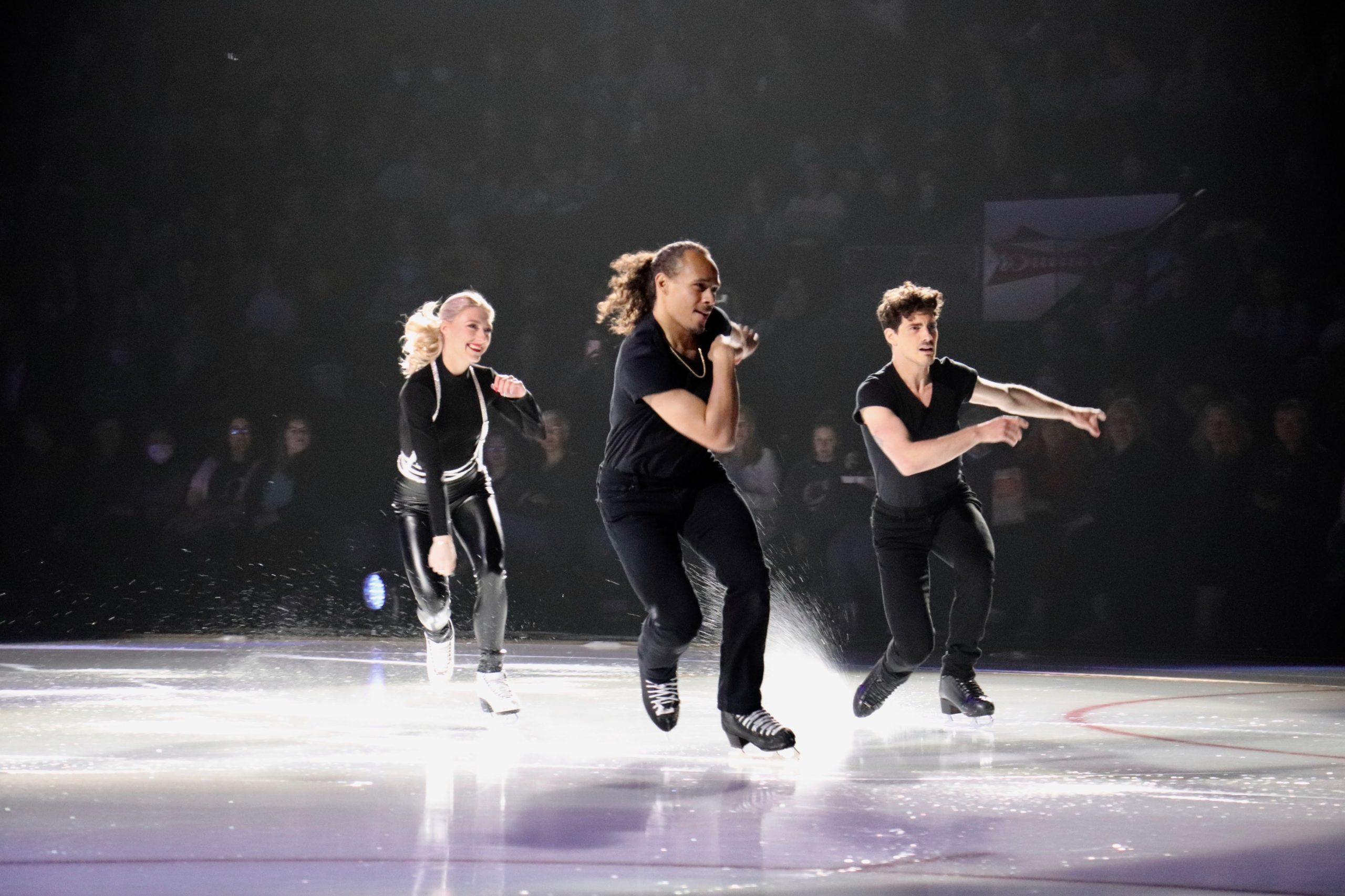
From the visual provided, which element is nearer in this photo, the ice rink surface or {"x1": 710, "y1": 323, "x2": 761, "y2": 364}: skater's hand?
the ice rink surface

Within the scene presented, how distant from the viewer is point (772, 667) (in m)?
8.17

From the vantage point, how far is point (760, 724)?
15.2ft

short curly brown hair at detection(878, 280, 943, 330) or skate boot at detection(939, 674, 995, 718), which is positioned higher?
short curly brown hair at detection(878, 280, 943, 330)

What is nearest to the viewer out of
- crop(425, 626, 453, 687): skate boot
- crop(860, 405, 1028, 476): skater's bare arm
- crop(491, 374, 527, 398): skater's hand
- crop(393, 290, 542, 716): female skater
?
crop(860, 405, 1028, 476): skater's bare arm

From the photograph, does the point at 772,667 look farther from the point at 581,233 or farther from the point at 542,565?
the point at 581,233

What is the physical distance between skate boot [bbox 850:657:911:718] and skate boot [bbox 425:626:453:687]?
1689 mm

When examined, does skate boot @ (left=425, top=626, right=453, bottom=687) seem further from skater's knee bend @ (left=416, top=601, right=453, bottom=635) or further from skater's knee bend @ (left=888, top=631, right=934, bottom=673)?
skater's knee bend @ (left=888, top=631, right=934, bottom=673)

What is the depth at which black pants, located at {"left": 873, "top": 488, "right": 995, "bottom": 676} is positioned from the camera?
5.50m

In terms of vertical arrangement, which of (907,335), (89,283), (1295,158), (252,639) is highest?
(1295,158)

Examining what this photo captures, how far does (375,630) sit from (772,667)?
11.6 feet

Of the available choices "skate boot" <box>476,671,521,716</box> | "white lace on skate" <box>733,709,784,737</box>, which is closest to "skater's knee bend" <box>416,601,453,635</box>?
"skate boot" <box>476,671,521,716</box>

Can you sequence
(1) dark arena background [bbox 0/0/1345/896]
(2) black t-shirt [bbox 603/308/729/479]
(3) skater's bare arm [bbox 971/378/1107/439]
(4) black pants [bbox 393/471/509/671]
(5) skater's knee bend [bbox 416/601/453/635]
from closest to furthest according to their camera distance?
1. (2) black t-shirt [bbox 603/308/729/479]
2. (3) skater's bare arm [bbox 971/378/1107/439]
3. (4) black pants [bbox 393/471/509/671]
4. (5) skater's knee bend [bbox 416/601/453/635]
5. (1) dark arena background [bbox 0/0/1345/896]

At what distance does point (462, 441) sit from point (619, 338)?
18.3 feet

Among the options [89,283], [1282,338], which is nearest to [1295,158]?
[1282,338]
